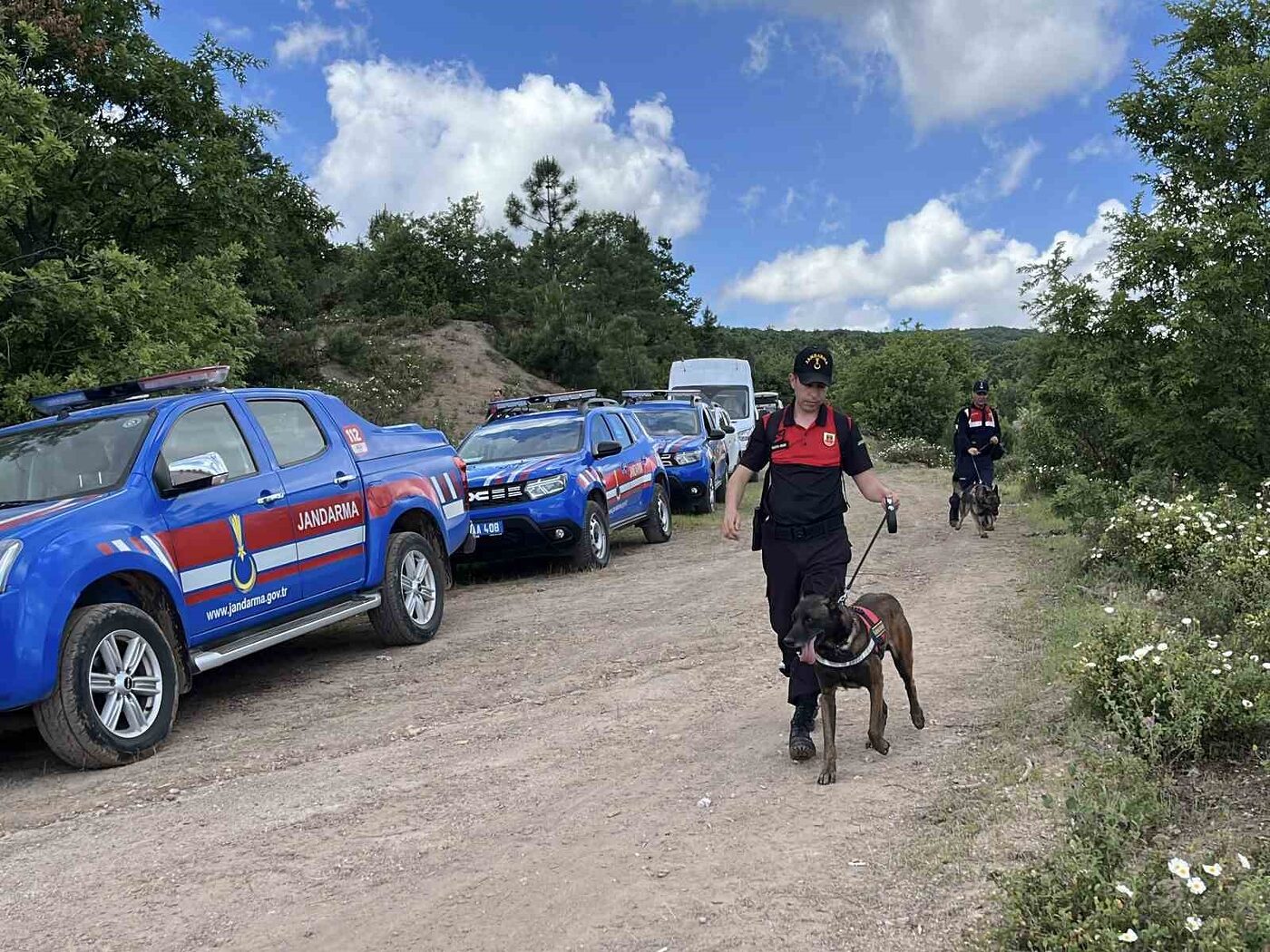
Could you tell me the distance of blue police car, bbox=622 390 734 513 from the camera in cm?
1684

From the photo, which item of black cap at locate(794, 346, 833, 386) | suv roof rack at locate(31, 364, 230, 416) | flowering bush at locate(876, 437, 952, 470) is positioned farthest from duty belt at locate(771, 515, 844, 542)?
flowering bush at locate(876, 437, 952, 470)

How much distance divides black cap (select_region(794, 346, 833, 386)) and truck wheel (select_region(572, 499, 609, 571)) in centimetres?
653

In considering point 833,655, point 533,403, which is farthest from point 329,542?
point 533,403

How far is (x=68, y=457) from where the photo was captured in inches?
245

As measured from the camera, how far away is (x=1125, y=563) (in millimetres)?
8617

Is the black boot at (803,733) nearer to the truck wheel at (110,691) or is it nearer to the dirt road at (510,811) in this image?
the dirt road at (510,811)

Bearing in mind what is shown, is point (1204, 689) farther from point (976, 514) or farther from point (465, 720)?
point (976, 514)

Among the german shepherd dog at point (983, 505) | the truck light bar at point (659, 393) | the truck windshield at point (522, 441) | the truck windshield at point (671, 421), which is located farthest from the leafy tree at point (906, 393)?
the truck windshield at point (522, 441)

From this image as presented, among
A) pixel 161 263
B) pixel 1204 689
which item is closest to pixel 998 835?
pixel 1204 689

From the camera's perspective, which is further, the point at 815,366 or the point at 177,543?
the point at 177,543

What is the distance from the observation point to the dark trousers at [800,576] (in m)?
4.97

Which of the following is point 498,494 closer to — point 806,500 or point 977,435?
point 977,435

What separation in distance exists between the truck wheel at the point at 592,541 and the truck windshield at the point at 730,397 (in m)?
14.4

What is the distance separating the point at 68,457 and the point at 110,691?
1.61 meters
